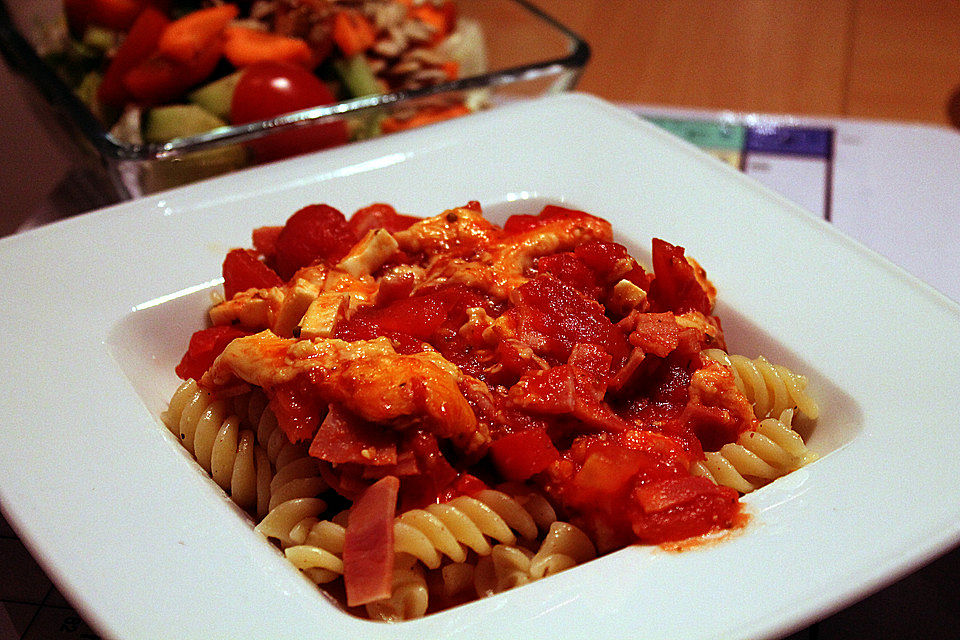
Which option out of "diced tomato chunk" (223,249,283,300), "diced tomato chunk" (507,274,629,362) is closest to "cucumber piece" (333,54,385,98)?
"diced tomato chunk" (223,249,283,300)

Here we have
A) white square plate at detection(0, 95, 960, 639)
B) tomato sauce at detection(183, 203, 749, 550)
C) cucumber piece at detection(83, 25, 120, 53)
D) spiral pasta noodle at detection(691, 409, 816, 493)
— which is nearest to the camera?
white square plate at detection(0, 95, 960, 639)

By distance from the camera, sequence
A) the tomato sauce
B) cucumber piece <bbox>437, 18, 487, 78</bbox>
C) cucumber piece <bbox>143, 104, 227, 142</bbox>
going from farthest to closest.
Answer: cucumber piece <bbox>437, 18, 487, 78</bbox>, cucumber piece <bbox>143, 104, 227, 142</bbox>, the tomato sauce

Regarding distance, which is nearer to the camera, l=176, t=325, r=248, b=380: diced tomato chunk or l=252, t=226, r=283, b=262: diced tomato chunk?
l=176, t=325, r=248, b=380: diced tomato chunk

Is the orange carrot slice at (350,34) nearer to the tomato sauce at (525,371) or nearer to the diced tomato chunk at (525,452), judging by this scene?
the tomato sauce at (525,371)

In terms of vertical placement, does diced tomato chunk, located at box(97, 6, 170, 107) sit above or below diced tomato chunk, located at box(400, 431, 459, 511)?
above

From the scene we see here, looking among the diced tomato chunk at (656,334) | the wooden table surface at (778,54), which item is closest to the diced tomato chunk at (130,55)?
the wooden table surface at (778,54)

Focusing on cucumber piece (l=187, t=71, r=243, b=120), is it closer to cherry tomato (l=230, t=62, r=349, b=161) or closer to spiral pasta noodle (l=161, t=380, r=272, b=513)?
cherry tomato (l=230, t=62, r=349, b=161)

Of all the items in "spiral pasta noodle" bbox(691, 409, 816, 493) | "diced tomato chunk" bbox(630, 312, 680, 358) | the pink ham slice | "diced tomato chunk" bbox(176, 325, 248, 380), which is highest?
"diced tomato chunk" bbox(630, 312, 680, 358)

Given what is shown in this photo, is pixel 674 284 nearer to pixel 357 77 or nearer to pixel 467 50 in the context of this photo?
pixel 357 77

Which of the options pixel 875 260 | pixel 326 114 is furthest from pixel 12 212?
pixel 875 260
